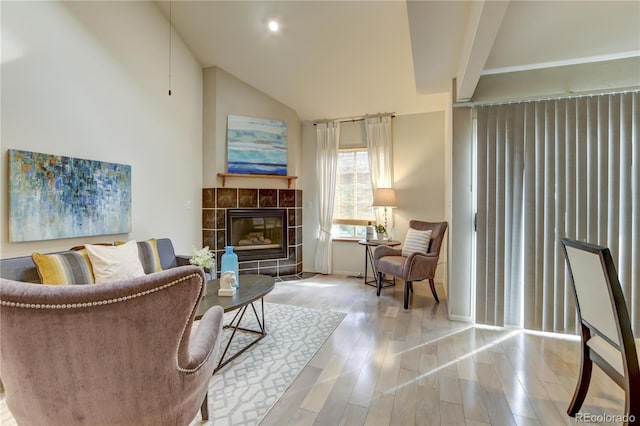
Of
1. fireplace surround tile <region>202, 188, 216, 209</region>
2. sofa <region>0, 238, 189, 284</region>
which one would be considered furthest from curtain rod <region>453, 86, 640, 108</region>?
sofa <region>0, 238, 189, 284</region>

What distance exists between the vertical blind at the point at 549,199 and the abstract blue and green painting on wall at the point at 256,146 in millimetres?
2859

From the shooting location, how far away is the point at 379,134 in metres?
4.46

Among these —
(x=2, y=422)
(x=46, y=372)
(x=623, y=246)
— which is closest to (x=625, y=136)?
(x=623, y=246)

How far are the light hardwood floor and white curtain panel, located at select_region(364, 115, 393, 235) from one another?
2.14 metres

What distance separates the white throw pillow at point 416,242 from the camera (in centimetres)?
354

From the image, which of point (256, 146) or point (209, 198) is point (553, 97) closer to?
point (256, 146)

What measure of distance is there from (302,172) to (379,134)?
1473 millimetres

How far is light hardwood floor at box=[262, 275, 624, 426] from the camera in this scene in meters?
1.56

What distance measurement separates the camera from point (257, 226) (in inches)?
181

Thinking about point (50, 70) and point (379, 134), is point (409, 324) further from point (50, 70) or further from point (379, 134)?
point (50, 70)

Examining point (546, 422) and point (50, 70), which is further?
point (50, 70)

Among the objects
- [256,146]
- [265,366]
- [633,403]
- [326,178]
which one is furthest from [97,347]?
[326,178]

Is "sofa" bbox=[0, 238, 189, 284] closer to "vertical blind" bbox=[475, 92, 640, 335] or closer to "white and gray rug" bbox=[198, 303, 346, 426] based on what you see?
"white and gray rug" bbox=[198, 303, 346, 426]
